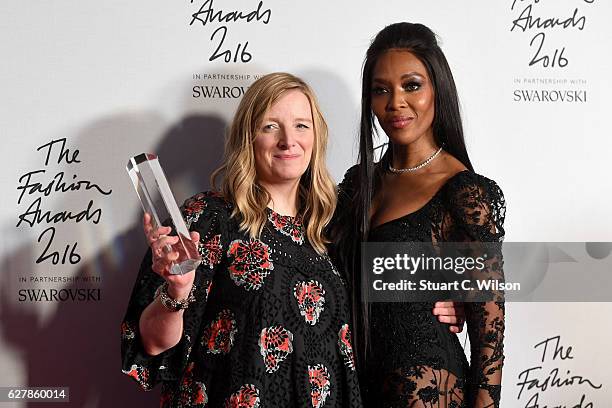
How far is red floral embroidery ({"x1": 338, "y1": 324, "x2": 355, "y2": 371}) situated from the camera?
154 cm

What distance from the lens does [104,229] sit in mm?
1905

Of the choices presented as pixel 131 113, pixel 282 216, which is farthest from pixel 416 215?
pixel 131 113

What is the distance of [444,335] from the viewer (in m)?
1.55

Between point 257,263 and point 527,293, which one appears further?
point 527,293

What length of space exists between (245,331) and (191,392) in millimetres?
170

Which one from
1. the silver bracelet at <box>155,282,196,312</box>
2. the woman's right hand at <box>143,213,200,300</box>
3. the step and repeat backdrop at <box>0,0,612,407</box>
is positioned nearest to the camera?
the woman's right hand at <box>143,213,200,300</box>

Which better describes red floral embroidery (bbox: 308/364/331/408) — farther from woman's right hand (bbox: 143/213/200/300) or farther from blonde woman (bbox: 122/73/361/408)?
woman's right hand (bbox: 143/213/200/300)

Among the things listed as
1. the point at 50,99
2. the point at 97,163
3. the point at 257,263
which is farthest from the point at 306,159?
the point at 50,99

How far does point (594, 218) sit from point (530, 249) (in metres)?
0.20

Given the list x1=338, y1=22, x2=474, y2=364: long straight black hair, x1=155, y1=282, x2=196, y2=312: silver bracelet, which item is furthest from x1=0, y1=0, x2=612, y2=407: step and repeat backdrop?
x1=155, y1=282, x2=196, y2=312: silver bracelet

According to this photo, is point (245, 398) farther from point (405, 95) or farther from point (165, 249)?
point (405, 95)

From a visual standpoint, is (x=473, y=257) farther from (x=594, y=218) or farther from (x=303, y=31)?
(x=303, y=31)

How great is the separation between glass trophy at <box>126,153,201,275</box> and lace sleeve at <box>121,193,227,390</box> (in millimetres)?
157

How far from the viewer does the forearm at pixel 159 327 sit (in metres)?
1.39
